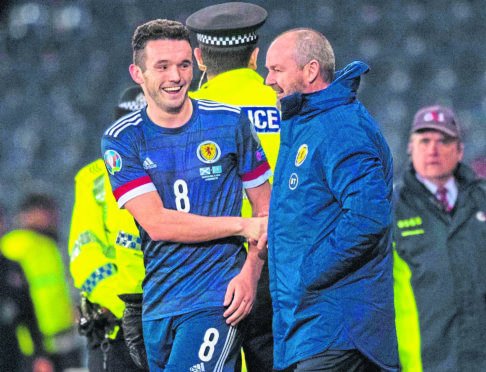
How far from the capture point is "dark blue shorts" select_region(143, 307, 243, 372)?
2820 millimetres

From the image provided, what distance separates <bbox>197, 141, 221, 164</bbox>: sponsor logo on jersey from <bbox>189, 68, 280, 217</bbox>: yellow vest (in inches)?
16.6

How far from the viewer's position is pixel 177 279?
9.36 feet

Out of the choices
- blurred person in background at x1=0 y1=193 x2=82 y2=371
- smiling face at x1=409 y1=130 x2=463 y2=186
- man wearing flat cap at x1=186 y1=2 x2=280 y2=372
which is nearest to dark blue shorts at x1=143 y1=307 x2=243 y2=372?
man wearing flat cap at x1=186 y1=2 x2=280 y2=372

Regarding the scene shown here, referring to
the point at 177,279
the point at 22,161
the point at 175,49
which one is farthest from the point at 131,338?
the point at 22,161

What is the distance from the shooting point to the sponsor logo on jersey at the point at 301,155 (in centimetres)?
261

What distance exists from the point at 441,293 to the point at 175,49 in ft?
6.31

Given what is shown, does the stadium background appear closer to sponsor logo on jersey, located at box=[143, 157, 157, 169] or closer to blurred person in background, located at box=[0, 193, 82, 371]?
blurred person in background, located at box=[0, 193, 82, 371]

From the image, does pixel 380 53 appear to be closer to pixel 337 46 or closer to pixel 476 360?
pixel 337 46

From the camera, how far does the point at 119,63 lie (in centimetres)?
1396

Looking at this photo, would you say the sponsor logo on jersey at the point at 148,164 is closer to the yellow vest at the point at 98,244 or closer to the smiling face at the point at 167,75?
the smiling face at the point at 167,75

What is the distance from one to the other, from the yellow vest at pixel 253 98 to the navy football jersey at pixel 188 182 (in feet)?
1.10

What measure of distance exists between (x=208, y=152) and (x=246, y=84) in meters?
0.58

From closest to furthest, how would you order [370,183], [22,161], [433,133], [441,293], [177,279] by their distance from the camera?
[370,183]
[177,279]
[441,293]
[433,133]
[22,161]

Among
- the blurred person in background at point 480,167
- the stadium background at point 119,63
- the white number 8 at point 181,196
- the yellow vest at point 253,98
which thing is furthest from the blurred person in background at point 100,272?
the stadium background at point 119,63
